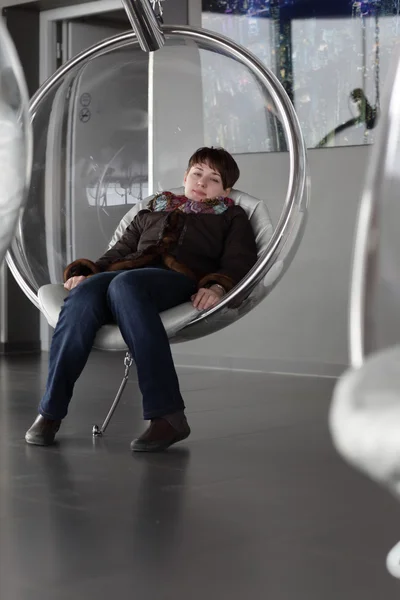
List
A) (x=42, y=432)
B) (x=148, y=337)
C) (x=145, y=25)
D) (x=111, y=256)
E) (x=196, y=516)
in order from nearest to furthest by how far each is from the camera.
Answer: (x=145, y=25), (x=196, y=516), (x=148, y=337), (x=42, y=432), (x=111, y=256)

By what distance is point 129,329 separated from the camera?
8.48ft

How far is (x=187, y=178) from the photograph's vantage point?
2793 millimetres

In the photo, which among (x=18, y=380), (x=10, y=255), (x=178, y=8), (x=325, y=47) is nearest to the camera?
(x=10, y=255)

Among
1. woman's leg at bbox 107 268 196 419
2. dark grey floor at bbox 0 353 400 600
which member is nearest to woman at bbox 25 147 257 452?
woman's leg at bbox 107 268 196 419

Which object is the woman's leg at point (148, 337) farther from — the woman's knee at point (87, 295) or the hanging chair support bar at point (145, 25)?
the hanging chair support bar at point (145, 25)

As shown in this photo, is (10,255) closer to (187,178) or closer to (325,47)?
(187,178)

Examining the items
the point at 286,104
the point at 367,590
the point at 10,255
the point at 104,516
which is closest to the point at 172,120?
the point at 286,104

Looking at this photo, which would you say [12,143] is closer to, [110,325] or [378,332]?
[378,332]

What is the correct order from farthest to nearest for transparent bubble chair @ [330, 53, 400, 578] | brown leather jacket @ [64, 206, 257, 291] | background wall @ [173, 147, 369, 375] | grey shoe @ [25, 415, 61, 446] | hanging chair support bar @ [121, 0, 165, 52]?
background wall @ [173, 147, 369, 375]
brown leather jacket @ [64, 206, 257, 291]
grey shoe @ [25, 415, 61, 446]
hanging chair support bar @ [121, 0, 165, 52]
transparent bubble chair @ [330, 53, 400, 578]

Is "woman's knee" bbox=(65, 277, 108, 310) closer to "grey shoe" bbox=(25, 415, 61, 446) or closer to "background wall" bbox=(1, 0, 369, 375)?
"grey shoe" bbox=(25, 415, 61, 446)

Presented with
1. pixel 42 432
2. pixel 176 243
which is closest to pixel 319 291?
pixel 176 243

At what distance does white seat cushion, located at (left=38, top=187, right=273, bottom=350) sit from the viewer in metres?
2.62

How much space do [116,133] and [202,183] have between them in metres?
0.27

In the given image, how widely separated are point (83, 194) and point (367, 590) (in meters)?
1.60
